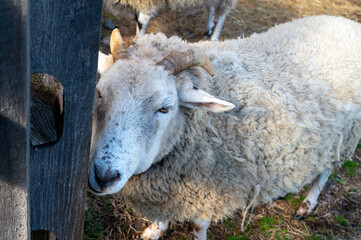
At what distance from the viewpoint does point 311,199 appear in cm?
399

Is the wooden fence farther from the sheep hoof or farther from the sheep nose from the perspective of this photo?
the sheep hoof

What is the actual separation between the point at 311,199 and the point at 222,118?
2.10 metres

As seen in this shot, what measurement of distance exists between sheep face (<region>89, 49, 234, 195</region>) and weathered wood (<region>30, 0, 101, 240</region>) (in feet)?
1.05

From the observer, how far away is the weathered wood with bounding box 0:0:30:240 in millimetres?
937

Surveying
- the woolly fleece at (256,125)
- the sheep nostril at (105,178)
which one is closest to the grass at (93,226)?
the woolly fleece at (256,125)

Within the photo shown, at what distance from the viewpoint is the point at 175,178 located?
257cm

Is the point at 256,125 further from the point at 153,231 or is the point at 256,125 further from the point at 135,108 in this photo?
the point at 153,231

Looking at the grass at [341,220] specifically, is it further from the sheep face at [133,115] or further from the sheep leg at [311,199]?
the sheep face at [133,115]

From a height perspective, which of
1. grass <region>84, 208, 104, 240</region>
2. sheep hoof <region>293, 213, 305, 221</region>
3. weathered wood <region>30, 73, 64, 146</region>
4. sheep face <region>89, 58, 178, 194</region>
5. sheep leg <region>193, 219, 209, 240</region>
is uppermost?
weathered wood <region>30, 73, 64, 146</region>

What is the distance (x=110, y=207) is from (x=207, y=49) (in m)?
1.97

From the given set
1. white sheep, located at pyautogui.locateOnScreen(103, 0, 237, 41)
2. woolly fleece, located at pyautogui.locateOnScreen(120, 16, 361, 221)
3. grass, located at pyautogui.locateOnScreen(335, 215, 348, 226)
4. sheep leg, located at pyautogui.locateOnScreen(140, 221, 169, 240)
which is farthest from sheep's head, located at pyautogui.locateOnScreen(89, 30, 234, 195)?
white sheep, located at pyautogui.locateOnScreen(103, 0, 237, 41)

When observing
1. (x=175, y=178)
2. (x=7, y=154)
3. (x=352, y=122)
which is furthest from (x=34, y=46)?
(x=352, y=122)

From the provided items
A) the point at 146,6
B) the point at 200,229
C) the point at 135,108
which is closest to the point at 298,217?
the point at 200,229

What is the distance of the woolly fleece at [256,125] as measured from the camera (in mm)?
2547
